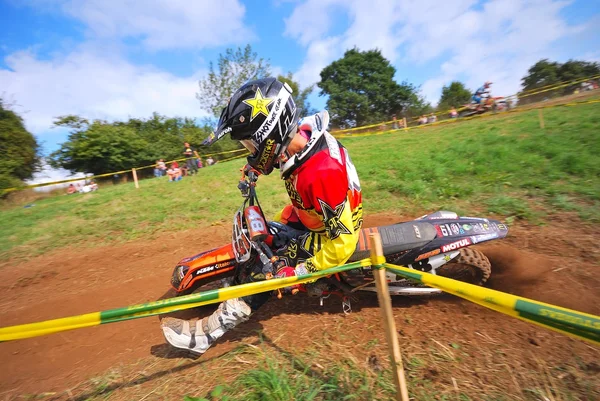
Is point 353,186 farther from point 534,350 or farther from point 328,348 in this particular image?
point 534,350

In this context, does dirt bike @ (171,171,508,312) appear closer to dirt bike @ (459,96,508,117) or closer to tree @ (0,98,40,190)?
dirt bike @ (459,96,508,117)

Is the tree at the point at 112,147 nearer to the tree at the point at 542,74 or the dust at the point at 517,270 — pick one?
the dust at the point at 517,270

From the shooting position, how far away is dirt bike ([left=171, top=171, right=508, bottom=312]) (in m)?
2.91

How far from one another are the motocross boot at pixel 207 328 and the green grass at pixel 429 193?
411cm

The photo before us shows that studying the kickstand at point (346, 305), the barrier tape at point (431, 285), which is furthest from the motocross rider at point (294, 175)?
the kickstand at point (346, 305)

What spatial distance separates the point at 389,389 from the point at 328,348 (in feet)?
2.20

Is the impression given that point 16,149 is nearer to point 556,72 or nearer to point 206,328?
point 206,328

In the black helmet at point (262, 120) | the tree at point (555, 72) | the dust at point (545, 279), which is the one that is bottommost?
the dust at point (545, 279)

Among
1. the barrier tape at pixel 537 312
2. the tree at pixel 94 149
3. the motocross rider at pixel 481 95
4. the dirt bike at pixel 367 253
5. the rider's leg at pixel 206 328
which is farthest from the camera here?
the tree at pixel 94 149

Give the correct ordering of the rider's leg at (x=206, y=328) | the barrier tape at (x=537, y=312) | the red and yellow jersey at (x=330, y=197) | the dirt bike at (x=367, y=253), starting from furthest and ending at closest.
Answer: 1. the dirt bike at (x=367, y=253)
2. the rider's leg at (x=206, y=328)
3. the red and yellow jersey at (x=330, y=197)
4. the barrier tape at (x=537, y=312)

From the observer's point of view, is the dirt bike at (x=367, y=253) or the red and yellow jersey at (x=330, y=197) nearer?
the red and yellow jersey at (x=330, y=197)

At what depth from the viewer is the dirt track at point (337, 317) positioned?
106 inches

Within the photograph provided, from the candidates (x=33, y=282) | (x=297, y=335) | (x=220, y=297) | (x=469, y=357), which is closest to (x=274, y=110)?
(x=220, y=297)

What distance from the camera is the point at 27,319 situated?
4.16m
